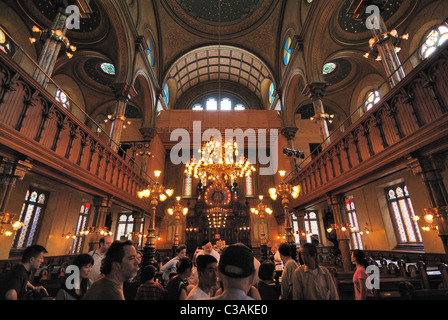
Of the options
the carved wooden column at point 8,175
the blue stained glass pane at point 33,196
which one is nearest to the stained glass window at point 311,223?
the carved wooden column at point 8,175

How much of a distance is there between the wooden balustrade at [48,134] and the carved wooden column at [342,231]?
958 centimetres

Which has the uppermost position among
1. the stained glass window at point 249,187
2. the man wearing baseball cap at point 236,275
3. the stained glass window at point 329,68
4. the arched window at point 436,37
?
the stained glass window at point 329,68

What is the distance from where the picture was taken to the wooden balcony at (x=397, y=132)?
4.31 metres

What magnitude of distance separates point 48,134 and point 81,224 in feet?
32.9

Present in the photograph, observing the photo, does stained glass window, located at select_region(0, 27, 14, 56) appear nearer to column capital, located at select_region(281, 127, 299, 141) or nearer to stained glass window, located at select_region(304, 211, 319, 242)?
column capital, located at select_region(281, 127, 299, 141)

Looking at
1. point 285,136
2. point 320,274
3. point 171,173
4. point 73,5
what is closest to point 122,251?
point 320,274

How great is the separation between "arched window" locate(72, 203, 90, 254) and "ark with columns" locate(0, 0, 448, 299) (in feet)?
0.42

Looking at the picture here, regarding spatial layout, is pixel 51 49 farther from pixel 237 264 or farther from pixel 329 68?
pixel 329 68

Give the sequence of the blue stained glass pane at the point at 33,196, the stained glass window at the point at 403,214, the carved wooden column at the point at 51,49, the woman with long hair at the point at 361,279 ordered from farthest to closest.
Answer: the blue stained glass pane at the point at 33,196, the stained glass window at the point at 403,214, the carved wooden column at the point at 51,49, the woman with long hair at the point at 361,279

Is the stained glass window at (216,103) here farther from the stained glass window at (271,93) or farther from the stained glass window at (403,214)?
the stained glass window at (403,214)

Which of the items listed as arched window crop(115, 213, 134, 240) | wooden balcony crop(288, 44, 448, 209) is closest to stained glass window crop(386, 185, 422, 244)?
wooden balcony crop(288, 44, 448, 209)

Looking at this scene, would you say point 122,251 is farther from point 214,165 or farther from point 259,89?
point 259,89

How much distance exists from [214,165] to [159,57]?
1275 cm

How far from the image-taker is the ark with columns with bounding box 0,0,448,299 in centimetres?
499
